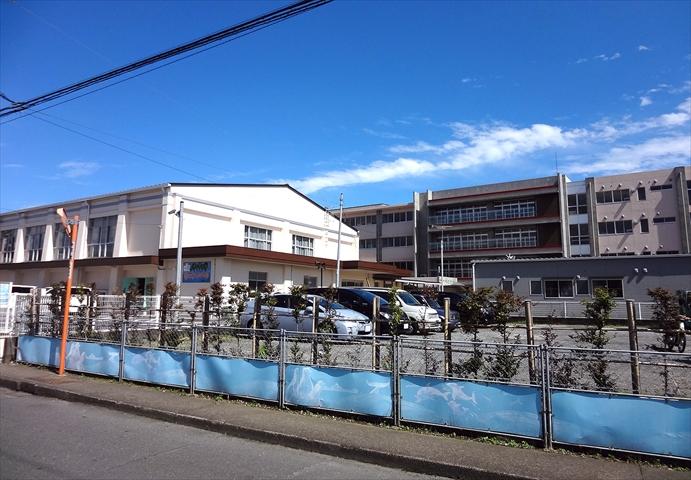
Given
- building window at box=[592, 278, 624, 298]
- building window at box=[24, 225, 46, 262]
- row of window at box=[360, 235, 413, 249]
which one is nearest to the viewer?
building window at box=[592, 278, 624, 298]

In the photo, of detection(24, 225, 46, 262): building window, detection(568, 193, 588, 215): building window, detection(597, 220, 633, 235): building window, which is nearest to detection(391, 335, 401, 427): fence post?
detection(24, 225, 46, 262): building window

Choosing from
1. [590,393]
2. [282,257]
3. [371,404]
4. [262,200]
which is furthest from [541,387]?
[262,200]

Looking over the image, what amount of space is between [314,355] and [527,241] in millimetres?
55039

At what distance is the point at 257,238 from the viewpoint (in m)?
37.9

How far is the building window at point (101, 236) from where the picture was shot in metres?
35.1

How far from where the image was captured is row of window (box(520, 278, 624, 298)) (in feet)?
109

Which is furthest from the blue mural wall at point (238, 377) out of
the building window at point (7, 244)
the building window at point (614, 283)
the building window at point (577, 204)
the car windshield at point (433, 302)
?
the building window at point (577, 204)

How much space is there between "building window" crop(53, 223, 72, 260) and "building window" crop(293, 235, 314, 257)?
1772 cm

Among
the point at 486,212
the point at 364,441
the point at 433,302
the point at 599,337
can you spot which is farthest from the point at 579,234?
the point at 364,441

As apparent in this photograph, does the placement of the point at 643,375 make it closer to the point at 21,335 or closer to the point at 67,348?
the point at 67,348

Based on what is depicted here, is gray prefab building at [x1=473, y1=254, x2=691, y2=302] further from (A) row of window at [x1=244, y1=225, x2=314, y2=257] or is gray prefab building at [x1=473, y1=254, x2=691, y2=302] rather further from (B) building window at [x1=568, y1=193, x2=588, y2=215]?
(B) building window at [x1=568, y1=193, x2=588, y2=215]

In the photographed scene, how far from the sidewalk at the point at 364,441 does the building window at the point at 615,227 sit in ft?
183

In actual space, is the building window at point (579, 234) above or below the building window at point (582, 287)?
above

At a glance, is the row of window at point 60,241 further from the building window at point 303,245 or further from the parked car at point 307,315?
the parked car at point 307,315
